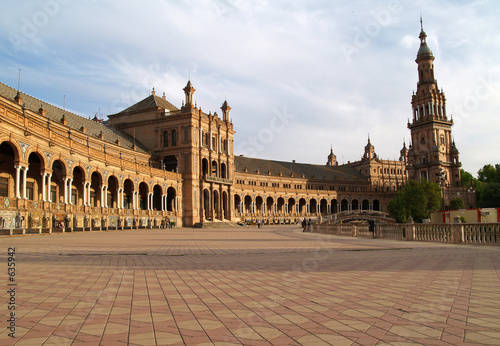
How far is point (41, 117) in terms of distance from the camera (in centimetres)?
4384

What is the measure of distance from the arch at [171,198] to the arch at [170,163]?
5.12 meters

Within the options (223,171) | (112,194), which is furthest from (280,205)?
(112,194)

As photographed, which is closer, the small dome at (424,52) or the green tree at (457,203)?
the green tree at (457,203)

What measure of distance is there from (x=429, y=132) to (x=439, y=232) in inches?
4041

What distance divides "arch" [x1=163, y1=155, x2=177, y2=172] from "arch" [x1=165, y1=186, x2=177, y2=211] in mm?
5119

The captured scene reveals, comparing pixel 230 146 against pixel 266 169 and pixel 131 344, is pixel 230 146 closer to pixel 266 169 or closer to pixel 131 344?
pixel 266 169

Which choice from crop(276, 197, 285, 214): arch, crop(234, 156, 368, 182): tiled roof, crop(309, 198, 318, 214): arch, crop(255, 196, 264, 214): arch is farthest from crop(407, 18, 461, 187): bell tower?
crop(255, 196, 264, 214): arch

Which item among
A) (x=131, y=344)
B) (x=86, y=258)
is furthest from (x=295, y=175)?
(x=131, y=344)

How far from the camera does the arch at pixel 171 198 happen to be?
67.9m

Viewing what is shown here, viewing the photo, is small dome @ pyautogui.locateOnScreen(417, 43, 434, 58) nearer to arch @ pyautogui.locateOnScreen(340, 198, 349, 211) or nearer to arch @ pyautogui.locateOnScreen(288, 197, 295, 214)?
arch @ pyautogui.locateOnScreen(340, 198, 349, 211)

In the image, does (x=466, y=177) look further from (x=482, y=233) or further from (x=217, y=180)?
(x=482, y=233)

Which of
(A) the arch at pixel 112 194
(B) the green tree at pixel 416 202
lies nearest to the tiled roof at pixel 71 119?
(A) the arch at pixel 112 194

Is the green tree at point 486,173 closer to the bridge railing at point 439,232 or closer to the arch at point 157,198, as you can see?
the arch at point 157,198

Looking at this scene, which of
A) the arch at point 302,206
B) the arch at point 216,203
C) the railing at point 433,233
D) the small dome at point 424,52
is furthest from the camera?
the small dome at point 424,52
